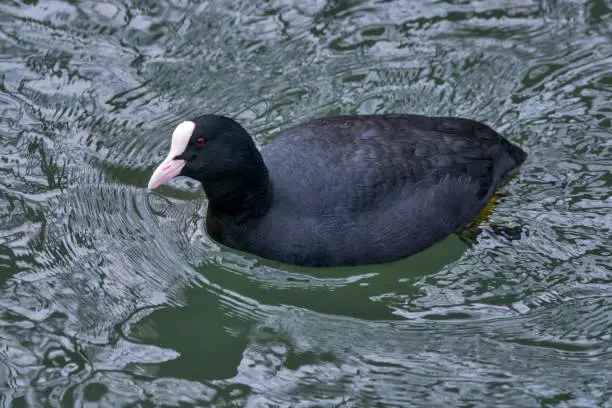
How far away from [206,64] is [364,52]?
1.13 m

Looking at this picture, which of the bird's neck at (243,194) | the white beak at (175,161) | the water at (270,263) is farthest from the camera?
the bird's neck at (243,194)

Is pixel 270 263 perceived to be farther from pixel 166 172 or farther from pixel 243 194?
pixel 166 172

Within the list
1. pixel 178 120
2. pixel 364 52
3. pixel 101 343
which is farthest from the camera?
pixel 364 52

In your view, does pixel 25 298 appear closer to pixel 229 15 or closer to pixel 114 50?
pixel 114 50

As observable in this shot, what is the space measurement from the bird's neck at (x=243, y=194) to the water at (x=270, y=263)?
33cm

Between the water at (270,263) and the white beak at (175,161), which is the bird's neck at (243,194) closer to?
the white beak at (175,161)

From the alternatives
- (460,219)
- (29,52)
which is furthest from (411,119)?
Answer: (29,52)

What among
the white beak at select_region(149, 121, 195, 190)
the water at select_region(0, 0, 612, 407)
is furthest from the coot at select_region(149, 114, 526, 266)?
the water at select_region(0, 0, 612, 407)

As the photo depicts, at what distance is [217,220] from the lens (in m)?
5.65

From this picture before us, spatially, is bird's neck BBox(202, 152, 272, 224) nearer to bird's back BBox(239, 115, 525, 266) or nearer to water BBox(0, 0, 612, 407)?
bird's back BBox(239, 115, 525, 266)

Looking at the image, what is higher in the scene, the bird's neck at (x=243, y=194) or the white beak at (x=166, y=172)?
the white beak at (x=166, y=172)

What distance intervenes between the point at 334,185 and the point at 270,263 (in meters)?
0.62

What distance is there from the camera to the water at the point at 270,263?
5.00 meters

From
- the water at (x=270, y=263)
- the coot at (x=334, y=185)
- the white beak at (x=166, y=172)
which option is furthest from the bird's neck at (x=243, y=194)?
the water at (x=270, y=263)
